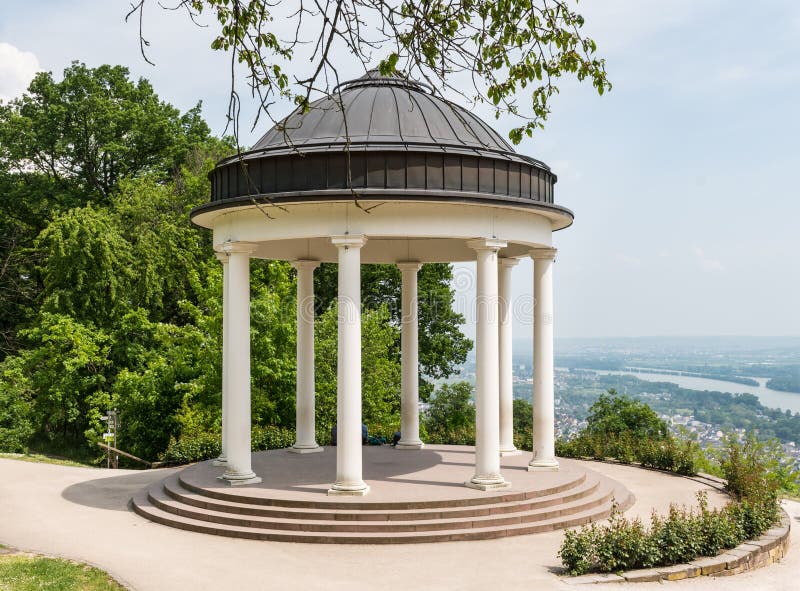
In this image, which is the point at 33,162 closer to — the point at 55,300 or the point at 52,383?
the point at 55,300

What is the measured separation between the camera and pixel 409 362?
93.9ft

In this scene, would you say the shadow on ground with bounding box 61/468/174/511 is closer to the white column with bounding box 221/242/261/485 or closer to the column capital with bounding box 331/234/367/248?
the white column with bounding box 221/242/261/485

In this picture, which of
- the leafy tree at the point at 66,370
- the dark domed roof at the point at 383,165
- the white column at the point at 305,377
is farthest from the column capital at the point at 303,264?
the leafy tree at the point at 66,370

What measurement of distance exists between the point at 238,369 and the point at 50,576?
7.49 meters

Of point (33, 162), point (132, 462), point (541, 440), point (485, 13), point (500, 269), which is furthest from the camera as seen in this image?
point (33, 162)

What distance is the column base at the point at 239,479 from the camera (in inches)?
811

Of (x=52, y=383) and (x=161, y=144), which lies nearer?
(x=52, y=383)

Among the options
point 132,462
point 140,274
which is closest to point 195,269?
point 140,274

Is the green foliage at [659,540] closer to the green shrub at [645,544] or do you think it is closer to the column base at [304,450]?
the green shrub at [645,544]

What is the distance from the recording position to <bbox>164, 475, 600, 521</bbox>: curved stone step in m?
18.0

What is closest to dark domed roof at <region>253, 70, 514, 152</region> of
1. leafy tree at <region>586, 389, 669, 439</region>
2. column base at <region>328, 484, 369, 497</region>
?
column base at <region>328, 484, 369, 497</region>

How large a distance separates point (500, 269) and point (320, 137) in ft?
29.3

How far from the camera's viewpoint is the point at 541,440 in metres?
23.4

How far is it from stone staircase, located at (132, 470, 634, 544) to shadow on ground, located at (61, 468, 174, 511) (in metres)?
2.45
